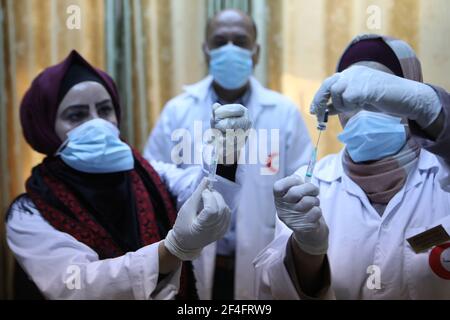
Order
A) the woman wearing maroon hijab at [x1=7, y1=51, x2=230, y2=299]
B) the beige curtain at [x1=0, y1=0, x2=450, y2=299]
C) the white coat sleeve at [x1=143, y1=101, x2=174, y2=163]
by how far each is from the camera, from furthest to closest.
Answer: the white coat sleeve at [x1=143, y1=101, x2=174, y2=163] → the beige curtain at [x1=0, y1=0, x2=450, y2=299] → the woman wearing maroon hijab at [x1=7, y1=51, x2=230, y2=299]

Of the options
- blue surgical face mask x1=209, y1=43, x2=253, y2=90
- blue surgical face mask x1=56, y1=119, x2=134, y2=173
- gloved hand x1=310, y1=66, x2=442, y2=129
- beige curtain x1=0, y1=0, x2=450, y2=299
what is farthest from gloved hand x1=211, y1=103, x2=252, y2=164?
blue surgical face mask x1=209, y1=43, x2=253, y2=90

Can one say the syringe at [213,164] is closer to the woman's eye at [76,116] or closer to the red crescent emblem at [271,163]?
the red crescent emblem at [271,163]

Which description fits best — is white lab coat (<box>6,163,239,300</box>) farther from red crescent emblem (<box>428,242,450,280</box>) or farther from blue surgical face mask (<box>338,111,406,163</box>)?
red crescent emblem (<box>428,242,450,280</box>)

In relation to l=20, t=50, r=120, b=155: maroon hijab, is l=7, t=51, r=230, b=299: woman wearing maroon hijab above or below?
below

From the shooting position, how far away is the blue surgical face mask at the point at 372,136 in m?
0.92

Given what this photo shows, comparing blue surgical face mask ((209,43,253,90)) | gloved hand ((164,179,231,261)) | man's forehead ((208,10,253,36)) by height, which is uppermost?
man's forehead ((208,10,253,36))

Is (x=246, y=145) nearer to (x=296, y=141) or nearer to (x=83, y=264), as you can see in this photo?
(x=83, y=264)

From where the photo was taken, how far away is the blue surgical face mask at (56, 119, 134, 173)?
1.04 meters

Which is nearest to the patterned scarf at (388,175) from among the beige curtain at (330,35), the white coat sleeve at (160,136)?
the beige curtain at (330,35)

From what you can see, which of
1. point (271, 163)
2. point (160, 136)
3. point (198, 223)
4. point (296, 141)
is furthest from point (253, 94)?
point (198, 223)

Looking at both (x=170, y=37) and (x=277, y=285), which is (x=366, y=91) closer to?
(x=277, y=285)

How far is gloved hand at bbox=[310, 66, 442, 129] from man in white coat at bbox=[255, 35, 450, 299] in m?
0.02

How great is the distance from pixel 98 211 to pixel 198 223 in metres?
0.29
